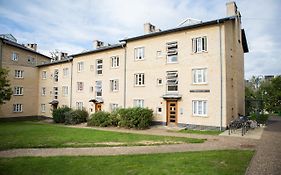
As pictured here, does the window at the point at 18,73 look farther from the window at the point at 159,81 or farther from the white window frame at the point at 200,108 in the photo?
the white window frame at the point at 200,108

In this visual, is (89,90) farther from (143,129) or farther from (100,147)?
(100,147)

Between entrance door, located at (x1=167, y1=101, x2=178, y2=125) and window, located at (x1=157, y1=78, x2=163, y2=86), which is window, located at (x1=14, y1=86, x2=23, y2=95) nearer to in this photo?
window, located at (x1=157, y1=78, x2=163, y2=86)

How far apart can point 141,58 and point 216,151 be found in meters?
16.0

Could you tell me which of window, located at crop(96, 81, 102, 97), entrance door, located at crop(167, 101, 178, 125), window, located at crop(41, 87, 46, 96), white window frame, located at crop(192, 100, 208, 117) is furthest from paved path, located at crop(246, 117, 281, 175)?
window, located at crop(41, 87, 46, 96)

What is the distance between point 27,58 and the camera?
1485 inches

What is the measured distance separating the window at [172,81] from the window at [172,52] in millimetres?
1273

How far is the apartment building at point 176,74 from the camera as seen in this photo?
65.8 ft

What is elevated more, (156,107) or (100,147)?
(156,107)

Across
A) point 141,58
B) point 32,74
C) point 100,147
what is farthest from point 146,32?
point 32,74

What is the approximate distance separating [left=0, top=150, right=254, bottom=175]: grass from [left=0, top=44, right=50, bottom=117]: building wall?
1091 inches

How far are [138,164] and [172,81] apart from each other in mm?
14737

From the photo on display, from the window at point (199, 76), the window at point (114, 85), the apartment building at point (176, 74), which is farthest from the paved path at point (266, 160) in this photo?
the window at point (114, 85)

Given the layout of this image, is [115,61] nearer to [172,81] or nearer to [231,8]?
[172,81]

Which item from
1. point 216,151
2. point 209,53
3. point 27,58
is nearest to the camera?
point 216,151
